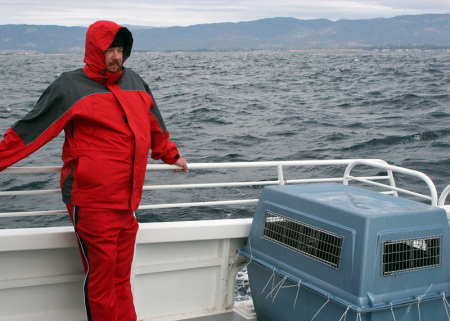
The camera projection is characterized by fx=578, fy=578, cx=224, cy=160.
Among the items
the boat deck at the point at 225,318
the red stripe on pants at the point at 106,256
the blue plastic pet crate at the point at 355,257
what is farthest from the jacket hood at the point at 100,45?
the boat deck at the point at 225,318

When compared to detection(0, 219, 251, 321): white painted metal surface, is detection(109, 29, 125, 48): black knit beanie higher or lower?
higher

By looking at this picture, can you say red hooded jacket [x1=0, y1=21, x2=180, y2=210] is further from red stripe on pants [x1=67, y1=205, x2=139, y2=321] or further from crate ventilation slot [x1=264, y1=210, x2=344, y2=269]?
crate ventilation slot [x1=264, y1=210, x2=344, y2=269]

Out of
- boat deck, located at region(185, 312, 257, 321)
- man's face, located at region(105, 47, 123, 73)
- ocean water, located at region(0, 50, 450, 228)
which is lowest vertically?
ocean water, located at region(0, 50, 450, 228)

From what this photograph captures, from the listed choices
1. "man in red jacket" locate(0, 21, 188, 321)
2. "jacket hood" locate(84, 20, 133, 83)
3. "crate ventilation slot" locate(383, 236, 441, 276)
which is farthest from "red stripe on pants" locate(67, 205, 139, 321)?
"crate ventilation slot" locate(383, 236, 441, 276)

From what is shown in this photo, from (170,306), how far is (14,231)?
104 centimetres

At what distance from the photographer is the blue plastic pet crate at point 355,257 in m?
2.55

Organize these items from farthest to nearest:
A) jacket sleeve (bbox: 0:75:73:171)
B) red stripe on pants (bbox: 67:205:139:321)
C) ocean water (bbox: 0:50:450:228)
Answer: ocean water (bbox: 0:50:450:228), red stripe on pants (bbox: 67:205:139:321), jacket sleeve (bbox: 0:75:73:171)

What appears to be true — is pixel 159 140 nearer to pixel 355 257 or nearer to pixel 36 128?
pixel 36 128

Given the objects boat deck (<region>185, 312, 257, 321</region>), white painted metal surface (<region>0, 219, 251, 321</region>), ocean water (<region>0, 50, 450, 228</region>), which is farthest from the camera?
ocean water (<region>0, 50, 450, 228</region>)

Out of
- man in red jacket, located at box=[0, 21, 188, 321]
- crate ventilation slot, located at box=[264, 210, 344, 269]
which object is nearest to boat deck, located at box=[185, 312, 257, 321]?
crate ventilation slot, located at box=[264, 210, 344, 269]

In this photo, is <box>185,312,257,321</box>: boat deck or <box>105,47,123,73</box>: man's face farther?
<box>185,312,257,321</box>: boat deck

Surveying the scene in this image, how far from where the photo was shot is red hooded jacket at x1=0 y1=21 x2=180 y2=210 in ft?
8.21

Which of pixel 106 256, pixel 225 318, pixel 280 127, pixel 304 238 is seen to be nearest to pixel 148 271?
pixel 225 318

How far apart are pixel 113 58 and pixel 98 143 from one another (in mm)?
384
